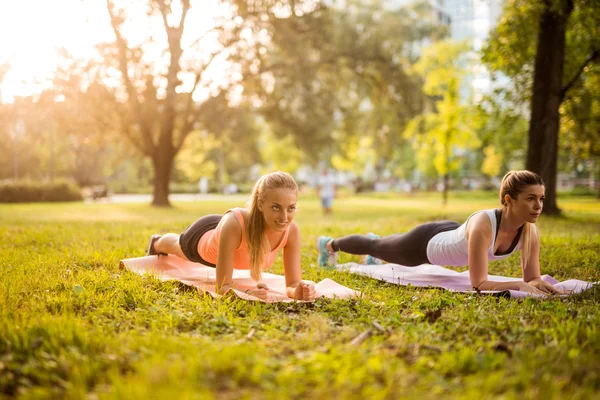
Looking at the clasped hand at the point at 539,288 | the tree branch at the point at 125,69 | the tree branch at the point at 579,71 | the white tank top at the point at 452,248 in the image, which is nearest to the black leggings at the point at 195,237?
the white tank top at the point at 452,248

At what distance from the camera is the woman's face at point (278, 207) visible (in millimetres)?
4121

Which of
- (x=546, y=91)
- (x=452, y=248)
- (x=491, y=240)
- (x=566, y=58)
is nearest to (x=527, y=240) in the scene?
(x=491, y=240)

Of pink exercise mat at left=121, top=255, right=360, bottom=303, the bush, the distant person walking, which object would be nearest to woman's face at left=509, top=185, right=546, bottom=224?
pink exercise mat at left=121, top=255, right=360, bottom=303

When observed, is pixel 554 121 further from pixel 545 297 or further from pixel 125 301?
pixel 125 301

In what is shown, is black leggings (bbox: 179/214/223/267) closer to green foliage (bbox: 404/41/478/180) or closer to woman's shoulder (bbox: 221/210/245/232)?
woman's shoulder (bbox: 221/210/245/232)

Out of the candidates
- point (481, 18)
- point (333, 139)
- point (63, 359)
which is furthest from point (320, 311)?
point (481, 18)

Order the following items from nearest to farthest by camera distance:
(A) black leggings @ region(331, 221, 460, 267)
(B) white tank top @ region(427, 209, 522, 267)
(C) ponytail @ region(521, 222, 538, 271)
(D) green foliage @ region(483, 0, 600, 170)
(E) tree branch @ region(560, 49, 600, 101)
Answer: (C) ponytail @ region(521, 222, 538, 271) < (B) white tank top @ region(427, 209, 522, 267) < (A) black leggings @ region(331, 221, 460, 267) < (D) green foliage @ region(483, 0, 600, 170) < (E) tree branch @ region(560, 49, 600, 101)

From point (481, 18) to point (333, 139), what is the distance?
9138 centimetres

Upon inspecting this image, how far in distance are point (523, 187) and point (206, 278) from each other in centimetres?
314

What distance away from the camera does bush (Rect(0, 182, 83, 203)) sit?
1097 inches

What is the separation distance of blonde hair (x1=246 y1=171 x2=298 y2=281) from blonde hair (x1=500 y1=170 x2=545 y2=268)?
1966 millimetres

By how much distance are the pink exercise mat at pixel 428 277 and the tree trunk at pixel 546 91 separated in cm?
842

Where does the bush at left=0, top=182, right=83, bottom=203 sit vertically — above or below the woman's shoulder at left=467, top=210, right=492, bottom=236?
below

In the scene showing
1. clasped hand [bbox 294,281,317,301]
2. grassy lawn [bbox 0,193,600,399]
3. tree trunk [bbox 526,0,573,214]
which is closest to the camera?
grassy lawn [bbox 0,193,600,399]
